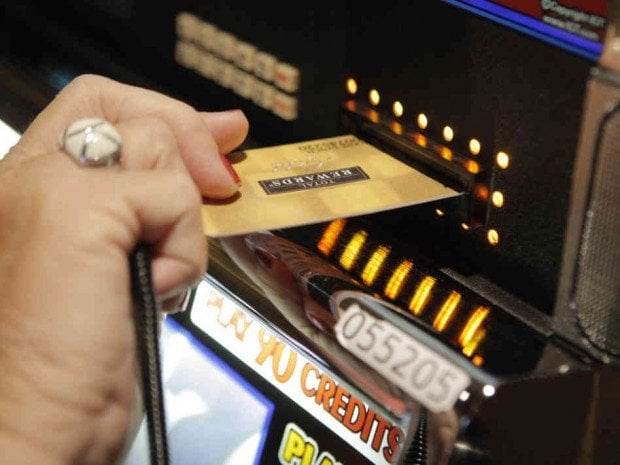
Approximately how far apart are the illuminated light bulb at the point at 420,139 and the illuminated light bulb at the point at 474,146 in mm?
49

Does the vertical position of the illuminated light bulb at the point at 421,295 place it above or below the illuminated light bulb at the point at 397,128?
below

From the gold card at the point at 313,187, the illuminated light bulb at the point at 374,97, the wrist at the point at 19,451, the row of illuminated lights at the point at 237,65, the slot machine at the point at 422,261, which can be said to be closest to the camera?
the wrist at the point at 19,451

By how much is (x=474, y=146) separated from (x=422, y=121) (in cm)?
6

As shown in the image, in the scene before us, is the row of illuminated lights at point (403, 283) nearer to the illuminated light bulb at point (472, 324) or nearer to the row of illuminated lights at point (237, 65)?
the illuminated light bulb at point (472, 324)

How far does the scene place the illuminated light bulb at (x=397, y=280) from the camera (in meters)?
0.71

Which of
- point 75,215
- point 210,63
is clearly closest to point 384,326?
point 75,215

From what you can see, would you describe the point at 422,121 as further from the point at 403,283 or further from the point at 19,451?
the point at 19,451

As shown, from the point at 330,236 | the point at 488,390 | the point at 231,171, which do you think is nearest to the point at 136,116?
the point at 231,171

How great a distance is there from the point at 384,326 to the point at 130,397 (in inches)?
6.7

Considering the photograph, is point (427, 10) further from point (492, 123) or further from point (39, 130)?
point (39, 130)

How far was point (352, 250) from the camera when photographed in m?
0.78

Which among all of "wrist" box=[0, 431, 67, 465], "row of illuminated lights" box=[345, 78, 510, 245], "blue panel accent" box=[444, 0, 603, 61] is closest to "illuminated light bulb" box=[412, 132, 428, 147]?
"row of illuminated lights" box=[345, 78, 510, 245]

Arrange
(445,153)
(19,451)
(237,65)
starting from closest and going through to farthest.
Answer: (19,451) < (445,153) < (237,65)

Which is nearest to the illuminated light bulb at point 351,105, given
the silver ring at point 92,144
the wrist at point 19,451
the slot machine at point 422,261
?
the slot machine at point 422,261
